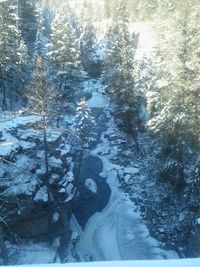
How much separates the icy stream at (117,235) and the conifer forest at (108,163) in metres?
0.08

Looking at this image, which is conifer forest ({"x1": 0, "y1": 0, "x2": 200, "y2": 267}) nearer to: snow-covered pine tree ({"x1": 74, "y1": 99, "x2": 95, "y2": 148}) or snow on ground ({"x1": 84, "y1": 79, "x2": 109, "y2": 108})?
snow-covered pine tree ({"x1": 74, "y1": 99, "x2": 95, "y2": 148})

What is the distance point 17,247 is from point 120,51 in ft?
88.0

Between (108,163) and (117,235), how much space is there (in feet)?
37.2

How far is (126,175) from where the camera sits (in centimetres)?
3844

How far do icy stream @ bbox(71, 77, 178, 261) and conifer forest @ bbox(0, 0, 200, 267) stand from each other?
8 centimetres

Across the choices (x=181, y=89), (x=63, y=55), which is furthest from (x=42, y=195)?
(x=63, y=55)

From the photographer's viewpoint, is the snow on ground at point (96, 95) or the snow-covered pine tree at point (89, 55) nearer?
the snow on ground at point (96, 95)

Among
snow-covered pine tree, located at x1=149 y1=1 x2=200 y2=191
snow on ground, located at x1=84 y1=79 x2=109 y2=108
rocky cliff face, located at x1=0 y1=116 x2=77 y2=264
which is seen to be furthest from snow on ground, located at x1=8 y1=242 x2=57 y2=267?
snow on ground, located at x1=84 y1=79 x2=109 y2=108

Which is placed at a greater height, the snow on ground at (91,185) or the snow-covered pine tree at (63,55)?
the snow-covered pine tree at (63,55)

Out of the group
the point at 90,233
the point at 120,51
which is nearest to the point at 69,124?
the point at 120,51

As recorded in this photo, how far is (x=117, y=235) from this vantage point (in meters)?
31.0

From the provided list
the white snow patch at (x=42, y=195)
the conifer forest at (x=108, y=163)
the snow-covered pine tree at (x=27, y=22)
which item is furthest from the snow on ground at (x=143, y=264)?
the snow-covered pine tree at (x=27, y=22)

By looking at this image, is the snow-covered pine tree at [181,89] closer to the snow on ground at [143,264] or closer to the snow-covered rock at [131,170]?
the snow-covered rock at [131,170]

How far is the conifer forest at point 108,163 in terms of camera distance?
27141 millimetres
